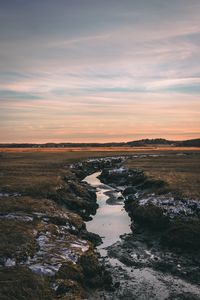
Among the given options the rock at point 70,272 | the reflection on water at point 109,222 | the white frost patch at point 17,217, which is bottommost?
the reflection on water at point 109,222

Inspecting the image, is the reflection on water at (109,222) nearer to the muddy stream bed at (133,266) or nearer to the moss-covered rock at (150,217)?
the muddy stream bed at (133,266)

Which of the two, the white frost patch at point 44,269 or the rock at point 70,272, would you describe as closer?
the white frost patch at point 44,269

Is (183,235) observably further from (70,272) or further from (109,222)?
(70,272)

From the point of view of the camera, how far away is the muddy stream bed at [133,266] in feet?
68.6

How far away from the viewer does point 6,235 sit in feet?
82.1

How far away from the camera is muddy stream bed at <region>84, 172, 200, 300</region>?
20.9m

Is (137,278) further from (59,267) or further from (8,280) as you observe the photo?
(8,280)

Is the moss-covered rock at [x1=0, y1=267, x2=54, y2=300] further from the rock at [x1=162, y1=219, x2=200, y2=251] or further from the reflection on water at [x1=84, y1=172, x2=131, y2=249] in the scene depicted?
the rock at [x1=162, y1=219, x2=200, y2=251]

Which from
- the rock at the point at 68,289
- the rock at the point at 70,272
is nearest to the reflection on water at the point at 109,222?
the rock at the point at 70,272

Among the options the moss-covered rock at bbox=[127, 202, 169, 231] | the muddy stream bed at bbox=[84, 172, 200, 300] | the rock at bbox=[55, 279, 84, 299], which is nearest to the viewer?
the rock at bbox=[55, 279, 84, 299]

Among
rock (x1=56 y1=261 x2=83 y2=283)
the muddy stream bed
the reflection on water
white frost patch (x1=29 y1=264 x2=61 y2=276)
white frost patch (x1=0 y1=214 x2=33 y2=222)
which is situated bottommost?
the muddy stream bed

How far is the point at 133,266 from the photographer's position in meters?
A: 25.0

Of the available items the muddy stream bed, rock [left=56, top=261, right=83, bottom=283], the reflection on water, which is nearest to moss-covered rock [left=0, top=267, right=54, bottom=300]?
rock [left=56, top=261, right=83, bottom=283]

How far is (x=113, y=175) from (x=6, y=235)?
1865 inches
